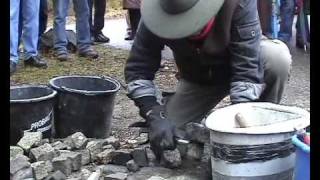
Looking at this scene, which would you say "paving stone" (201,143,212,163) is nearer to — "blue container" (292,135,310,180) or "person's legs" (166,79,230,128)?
"person's legs" (166,79,230,128)

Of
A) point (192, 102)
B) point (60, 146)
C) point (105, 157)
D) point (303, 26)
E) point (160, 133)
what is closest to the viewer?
point (160, 133)

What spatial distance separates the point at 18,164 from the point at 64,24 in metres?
3.48

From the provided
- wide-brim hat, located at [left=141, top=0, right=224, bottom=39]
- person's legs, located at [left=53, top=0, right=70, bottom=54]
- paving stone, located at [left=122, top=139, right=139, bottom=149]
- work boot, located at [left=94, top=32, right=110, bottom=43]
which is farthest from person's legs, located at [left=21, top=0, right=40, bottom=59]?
wide-brim hat, located at [left=141, top=0, right=224, bottom=39]

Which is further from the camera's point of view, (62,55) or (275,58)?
(62,55)

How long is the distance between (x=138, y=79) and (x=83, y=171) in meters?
0.62

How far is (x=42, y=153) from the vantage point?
348 centimetres

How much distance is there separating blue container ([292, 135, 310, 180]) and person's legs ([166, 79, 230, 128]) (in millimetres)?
1270

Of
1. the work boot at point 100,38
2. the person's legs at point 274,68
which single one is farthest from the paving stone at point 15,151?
the work boot at point 100,38

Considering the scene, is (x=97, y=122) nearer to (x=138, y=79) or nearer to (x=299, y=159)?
(x=138, y=79)

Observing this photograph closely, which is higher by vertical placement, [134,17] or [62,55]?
[134,17]

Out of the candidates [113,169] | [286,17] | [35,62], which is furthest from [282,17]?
[113,169]

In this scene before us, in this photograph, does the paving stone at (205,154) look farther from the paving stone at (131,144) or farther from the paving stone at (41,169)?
the paving stone at (41,169)

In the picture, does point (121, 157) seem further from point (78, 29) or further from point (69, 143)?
point (78, 29)
